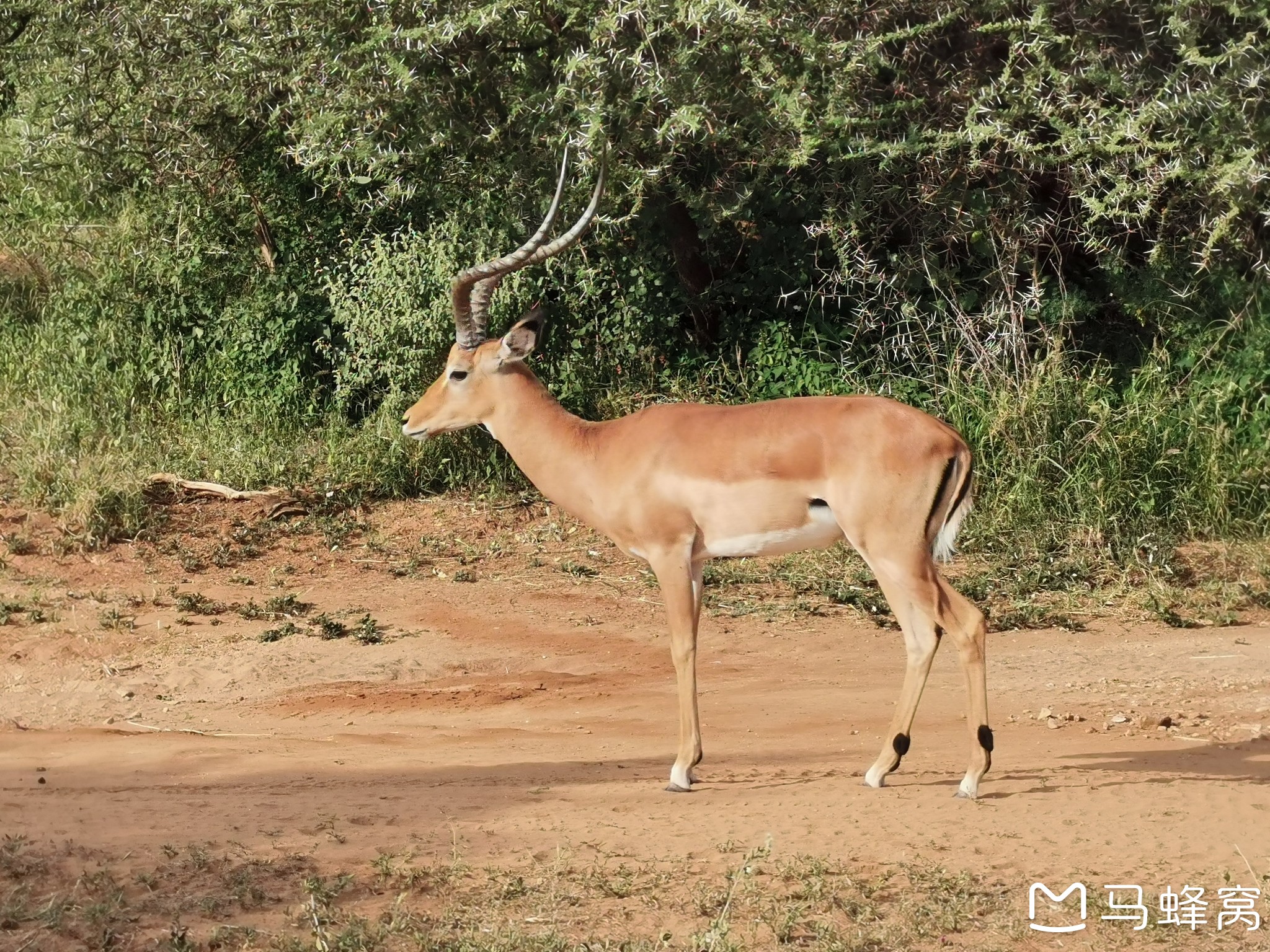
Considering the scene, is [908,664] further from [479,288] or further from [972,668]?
[479,288]

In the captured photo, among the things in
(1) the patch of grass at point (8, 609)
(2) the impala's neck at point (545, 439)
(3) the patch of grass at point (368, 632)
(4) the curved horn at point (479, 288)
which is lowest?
(3) the patch of grass at point (368, 632)

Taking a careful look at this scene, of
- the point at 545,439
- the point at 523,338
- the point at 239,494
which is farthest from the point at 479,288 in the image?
the point at 239,494

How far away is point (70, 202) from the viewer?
14.4m

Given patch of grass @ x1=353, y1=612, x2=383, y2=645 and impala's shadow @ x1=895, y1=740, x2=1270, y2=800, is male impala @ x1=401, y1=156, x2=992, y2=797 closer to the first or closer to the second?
impala's shadow @ x1=895, y1=740, x2=1270, y2=800

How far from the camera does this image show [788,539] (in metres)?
6.37

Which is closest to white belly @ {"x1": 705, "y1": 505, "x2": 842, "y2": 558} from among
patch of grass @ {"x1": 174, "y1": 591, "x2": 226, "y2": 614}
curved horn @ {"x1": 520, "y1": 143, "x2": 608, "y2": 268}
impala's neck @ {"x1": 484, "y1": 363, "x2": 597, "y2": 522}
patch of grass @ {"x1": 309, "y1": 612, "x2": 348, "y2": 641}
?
impala's neck @ {"x1": 484, "y1": 363, "x2": 597, "y2": 522}

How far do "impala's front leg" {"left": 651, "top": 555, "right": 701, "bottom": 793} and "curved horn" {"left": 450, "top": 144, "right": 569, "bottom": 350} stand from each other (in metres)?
1.51

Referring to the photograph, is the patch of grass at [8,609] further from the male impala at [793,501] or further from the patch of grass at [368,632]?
the male impala at [793,501]

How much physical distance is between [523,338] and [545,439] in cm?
48

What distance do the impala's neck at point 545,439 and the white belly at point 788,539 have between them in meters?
0.70

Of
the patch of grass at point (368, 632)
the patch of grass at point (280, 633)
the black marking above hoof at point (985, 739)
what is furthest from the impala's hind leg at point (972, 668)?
the patch of grass at point (280, 633)

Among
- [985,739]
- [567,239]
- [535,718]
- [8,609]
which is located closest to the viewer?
[985,739]

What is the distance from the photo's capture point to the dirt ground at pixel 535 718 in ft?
18.2

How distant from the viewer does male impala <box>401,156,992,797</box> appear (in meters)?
6.14
